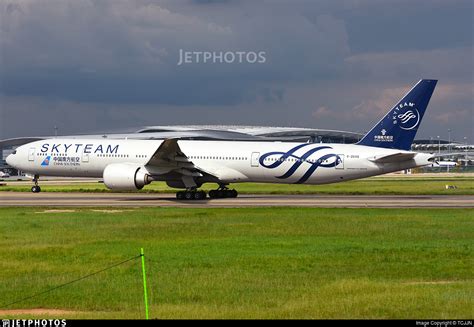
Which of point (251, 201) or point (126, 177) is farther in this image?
point (251, 201)

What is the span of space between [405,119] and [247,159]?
1120 centimetres

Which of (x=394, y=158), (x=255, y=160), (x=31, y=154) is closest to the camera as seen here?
(x=394, y=158)

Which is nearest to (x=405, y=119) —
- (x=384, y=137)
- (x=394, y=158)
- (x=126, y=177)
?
(x=384, y=137)

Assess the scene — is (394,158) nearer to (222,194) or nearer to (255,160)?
(255,160)

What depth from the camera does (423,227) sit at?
109 ft

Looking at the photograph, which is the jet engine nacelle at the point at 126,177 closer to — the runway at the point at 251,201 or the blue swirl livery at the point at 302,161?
the runway at the point at 251,201

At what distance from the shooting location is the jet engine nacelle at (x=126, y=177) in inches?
1953

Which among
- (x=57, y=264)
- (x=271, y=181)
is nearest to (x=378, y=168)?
(x=271, y=181)

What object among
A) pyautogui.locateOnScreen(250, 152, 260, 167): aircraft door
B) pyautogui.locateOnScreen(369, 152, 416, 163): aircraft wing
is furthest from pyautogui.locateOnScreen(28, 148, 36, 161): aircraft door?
pyautogui.locateOnScreen(369, 152, 416, 163): aircraft wing

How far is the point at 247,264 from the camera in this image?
22.9 meters

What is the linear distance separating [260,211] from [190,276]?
67.6 ft

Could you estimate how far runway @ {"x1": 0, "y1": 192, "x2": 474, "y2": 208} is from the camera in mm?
47000

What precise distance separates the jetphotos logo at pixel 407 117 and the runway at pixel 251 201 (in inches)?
200

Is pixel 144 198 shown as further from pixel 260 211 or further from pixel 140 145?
pixel 260 211
